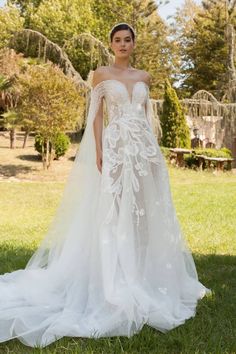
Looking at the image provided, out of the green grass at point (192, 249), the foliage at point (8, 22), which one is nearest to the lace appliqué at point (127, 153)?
the green grass at point (192, 249)

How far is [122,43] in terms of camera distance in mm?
3385

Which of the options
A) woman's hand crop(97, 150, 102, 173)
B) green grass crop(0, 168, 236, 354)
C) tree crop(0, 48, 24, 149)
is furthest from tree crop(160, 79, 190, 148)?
woman's hand crop(97, 150, 102, 173)

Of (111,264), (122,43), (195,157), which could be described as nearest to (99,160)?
(111,264)

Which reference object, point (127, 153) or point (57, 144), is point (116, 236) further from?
point (57, 144)

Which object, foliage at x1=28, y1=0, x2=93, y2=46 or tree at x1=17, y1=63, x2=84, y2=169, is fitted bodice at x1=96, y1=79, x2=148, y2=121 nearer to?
tree at x1=17, y1=63, x2=84, y2=169

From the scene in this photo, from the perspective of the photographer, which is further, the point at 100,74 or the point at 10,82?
the point at 10,82

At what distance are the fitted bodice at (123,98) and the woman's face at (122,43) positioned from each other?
0.24 m

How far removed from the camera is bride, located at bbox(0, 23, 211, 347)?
9.77 feet

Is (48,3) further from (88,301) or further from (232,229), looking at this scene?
(88,301)

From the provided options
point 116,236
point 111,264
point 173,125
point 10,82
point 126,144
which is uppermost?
point 10,82

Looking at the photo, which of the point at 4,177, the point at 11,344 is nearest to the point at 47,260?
the point at 11,344

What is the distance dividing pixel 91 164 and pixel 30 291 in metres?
1.13

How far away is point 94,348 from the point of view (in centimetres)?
251

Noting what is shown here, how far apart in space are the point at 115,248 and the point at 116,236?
0.09 meters
